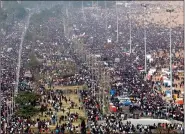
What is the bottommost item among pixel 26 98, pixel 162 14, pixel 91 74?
pixel 162 14

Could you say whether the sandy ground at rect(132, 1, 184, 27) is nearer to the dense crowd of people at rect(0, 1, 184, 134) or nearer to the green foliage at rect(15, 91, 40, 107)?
the dense crowd of people at rect(0, 1, 184, 134)

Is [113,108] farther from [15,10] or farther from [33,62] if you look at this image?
[15,10]

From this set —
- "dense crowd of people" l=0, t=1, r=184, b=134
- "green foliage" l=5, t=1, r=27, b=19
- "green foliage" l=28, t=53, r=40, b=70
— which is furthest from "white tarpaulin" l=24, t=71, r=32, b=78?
"green foliage" l=5, t=1, r=27, b=19

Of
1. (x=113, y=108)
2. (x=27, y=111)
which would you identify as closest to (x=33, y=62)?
(x=27, y=111)

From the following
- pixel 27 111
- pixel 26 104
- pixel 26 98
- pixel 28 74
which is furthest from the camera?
pixel 28 74

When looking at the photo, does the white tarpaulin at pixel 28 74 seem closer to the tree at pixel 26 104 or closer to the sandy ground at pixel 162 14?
the tree at pixel 26 104

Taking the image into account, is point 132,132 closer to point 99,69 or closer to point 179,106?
point 179,106

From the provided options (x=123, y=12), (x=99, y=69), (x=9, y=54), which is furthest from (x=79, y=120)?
(x=123, y=12)
